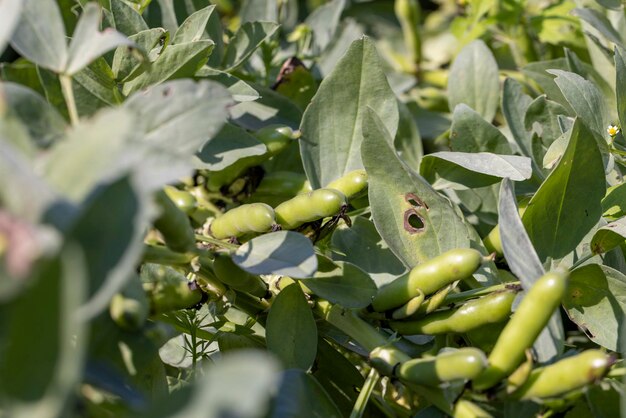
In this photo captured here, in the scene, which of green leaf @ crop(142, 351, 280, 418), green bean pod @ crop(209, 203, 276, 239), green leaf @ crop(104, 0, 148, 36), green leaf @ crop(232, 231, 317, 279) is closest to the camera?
green leaf @ crop(142, 351, 280, 418)

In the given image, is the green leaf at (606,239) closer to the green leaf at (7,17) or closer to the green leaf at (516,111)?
the green leaf at (516,111)

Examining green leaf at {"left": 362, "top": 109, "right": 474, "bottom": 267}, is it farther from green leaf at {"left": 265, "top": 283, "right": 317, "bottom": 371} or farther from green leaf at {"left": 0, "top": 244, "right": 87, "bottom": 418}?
green leaf at {"left": 0, "top": 244, "right": 87, "bottom": 418}

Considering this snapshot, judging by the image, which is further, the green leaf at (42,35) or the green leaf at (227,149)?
the green leaf at (227,149)

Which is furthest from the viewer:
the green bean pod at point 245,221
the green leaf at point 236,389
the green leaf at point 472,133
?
the green leaf at point 472,133

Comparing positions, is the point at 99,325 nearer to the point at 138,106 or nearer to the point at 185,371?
the point at 138,106

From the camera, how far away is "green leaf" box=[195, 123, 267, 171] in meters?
0.81

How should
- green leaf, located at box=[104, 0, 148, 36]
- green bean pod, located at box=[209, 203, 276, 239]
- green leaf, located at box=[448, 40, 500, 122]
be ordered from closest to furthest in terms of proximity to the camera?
1. green bean pod, located at box=[209, 203, 276, 239]
2. green leaf, located at box=[104, 0, 148, 36]
3. green leaf, located at box=[448, 40, 500, 122]

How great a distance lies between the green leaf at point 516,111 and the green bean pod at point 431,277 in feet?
1.20

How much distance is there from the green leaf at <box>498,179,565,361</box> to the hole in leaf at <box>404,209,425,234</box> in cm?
11

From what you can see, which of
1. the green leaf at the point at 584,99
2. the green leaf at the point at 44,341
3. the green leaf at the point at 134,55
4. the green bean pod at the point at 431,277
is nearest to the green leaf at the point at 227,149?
the green leaf at the point at 134,55

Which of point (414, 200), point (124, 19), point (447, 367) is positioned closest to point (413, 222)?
point (414, 200)

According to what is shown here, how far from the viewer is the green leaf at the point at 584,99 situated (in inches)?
32.6

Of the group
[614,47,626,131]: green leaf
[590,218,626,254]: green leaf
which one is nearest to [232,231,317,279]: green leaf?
[590,218,626,254]: green leaf

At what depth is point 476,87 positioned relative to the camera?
1.14 metres
